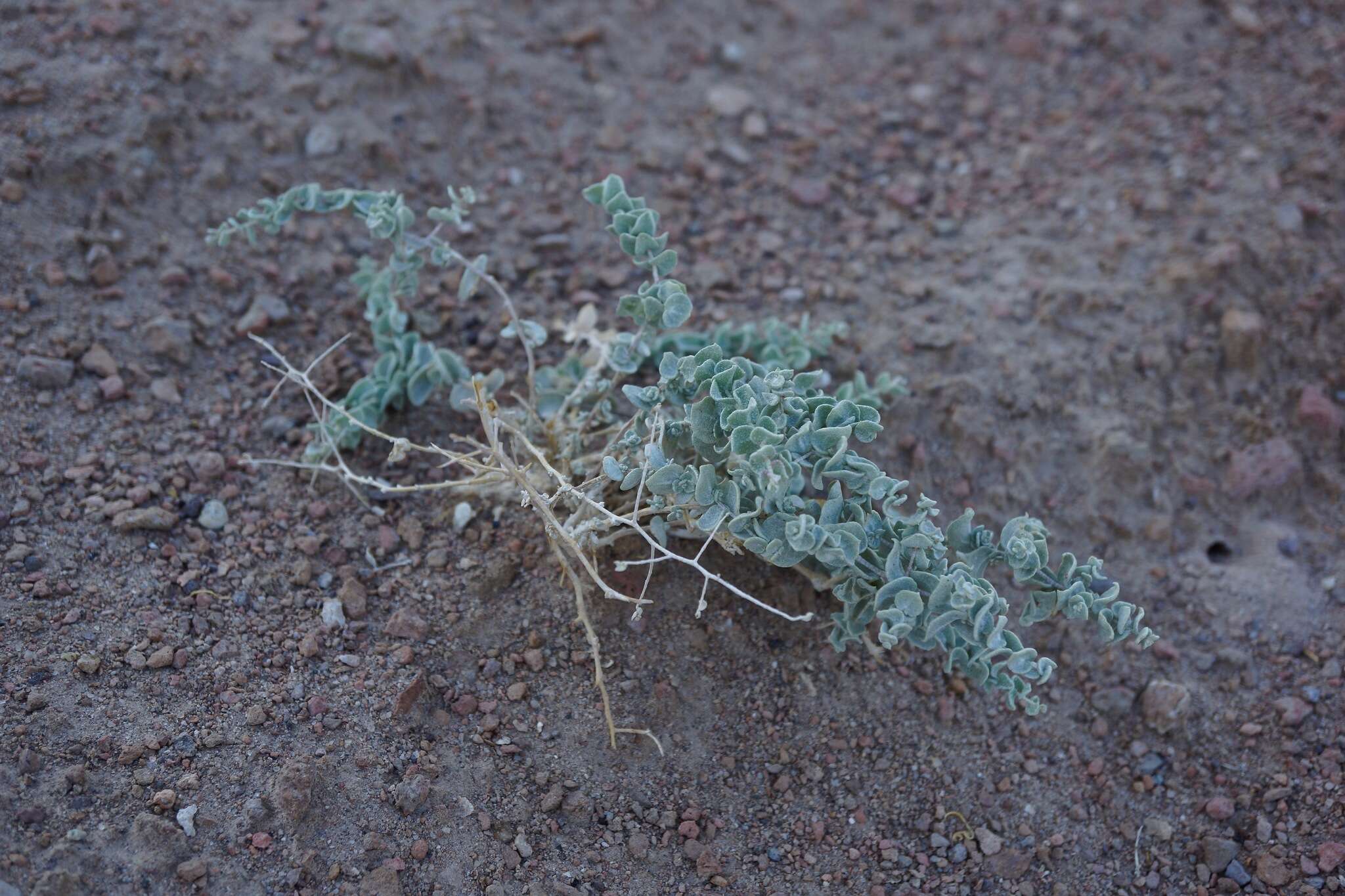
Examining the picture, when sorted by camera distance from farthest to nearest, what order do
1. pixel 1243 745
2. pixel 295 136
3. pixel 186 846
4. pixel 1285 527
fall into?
pixel 295 136, pixel 1285 527, pixel 1243 745, pixel 186 846

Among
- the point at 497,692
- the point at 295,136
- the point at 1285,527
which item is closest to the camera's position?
the point at 497,692

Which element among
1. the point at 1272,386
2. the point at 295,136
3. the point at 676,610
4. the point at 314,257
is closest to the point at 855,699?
the point at 676,610

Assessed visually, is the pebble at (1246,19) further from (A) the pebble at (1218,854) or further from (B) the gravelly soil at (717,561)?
(A) the pebble at (1218,854)

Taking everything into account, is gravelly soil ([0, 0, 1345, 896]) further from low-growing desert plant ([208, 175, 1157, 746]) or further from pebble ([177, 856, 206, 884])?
low-growing desert plant ([208, 175, 1157, 746])

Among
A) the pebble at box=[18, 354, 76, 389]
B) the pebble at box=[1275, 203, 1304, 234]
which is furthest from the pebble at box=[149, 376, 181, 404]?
the pebble at box=[1275, 203, 1304, 234]

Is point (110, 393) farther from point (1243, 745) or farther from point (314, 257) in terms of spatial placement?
point (1243, 745)

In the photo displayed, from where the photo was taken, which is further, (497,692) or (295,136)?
(295,136)

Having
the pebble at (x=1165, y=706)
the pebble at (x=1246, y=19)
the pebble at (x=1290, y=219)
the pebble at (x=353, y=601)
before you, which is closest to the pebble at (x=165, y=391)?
the pebble at (x=353, y=601)
